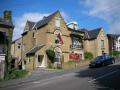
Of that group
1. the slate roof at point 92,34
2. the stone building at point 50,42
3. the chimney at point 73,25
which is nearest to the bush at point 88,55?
the stone building at point 50,42

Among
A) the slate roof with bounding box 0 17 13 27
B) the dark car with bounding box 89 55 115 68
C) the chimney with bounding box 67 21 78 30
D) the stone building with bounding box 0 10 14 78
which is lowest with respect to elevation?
the dark car with bounding box 89 55 115 68

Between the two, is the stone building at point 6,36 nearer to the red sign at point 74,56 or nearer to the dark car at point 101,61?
the dark car at point 101,61

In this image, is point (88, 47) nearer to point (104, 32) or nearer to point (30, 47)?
point (104, 32)

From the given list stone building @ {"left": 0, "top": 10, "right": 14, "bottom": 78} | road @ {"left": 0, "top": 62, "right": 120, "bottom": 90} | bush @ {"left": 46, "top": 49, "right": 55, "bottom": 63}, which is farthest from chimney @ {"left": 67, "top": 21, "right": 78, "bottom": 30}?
road @ {"left": 0, "top": 62, "right": 120, "bottom": 90}

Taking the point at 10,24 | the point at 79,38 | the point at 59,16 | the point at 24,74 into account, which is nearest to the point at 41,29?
the point at 59,16

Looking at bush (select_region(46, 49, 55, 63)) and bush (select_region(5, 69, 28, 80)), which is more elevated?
bush (select_region(46, 49, 55, 63))

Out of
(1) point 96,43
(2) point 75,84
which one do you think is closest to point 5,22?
(2) point 75,84

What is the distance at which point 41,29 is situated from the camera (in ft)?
168

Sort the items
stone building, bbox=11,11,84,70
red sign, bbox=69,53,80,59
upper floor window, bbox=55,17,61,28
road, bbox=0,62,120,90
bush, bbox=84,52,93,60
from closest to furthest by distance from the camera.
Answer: road, bbox=0,62,120,90, stone building, bbox=11,11,84,70, upper floor window, bbox=55,17,61,28, red sign, bbox=69,53,80,59, bush, bbox=84,52,93,60

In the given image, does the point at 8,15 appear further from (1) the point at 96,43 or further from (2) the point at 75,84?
(1) the point at 96,43

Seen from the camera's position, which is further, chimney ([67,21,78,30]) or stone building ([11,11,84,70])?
chimney ([67,21,78,30])

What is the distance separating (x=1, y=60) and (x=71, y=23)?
32.1 m

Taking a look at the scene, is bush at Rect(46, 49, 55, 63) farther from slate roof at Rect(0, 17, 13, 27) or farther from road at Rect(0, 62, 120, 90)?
road at Rect(0, 62, 120, 90)

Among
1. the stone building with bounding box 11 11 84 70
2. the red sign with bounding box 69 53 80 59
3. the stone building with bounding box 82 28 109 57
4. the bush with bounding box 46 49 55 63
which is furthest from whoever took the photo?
the stone building with bounding box 82 28 109 57
